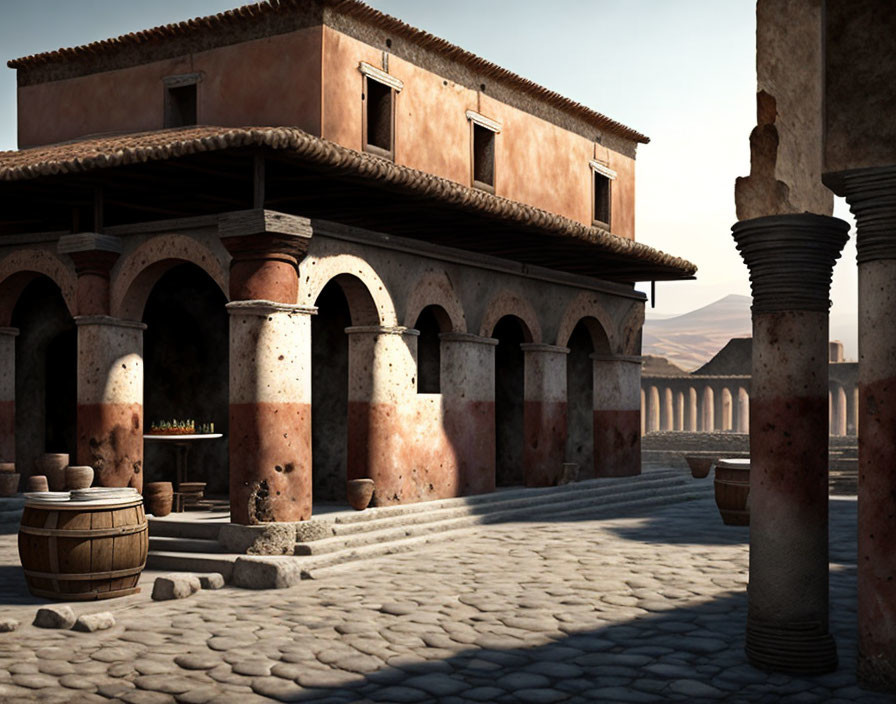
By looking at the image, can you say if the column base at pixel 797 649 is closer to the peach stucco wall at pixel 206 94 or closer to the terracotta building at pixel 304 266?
the terracotta building at pixel 304 266

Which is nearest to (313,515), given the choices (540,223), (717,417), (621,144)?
(540,223)

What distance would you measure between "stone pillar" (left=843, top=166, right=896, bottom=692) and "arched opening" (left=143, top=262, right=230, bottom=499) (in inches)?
380

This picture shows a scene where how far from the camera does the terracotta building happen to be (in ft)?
33.6

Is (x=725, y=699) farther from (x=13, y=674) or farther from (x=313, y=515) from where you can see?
(x=313, y=515)

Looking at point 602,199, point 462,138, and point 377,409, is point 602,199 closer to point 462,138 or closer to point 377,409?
point 462,138

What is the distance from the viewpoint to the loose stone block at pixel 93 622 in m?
6.96

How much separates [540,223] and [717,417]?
2435 centimetres

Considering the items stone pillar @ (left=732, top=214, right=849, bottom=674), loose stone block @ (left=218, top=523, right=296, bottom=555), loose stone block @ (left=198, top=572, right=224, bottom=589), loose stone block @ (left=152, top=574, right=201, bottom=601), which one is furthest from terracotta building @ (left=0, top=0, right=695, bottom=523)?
stone pillar @ (left=732, top=214, right=849, bottom=674)

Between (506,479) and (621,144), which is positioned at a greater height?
(621,144)

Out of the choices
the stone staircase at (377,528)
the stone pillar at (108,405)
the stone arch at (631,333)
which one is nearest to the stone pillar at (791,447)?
the stone staircase at (377,528)

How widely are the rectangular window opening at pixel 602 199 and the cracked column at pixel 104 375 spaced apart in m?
9.11

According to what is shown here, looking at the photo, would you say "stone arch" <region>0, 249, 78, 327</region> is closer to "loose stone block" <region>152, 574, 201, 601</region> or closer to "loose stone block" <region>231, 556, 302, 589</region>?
"loose stone block" <region>231, 556, 302, 589</region>

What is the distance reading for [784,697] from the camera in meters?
5.34

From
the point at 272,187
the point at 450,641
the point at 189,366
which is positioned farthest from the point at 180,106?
the point at 450,641
